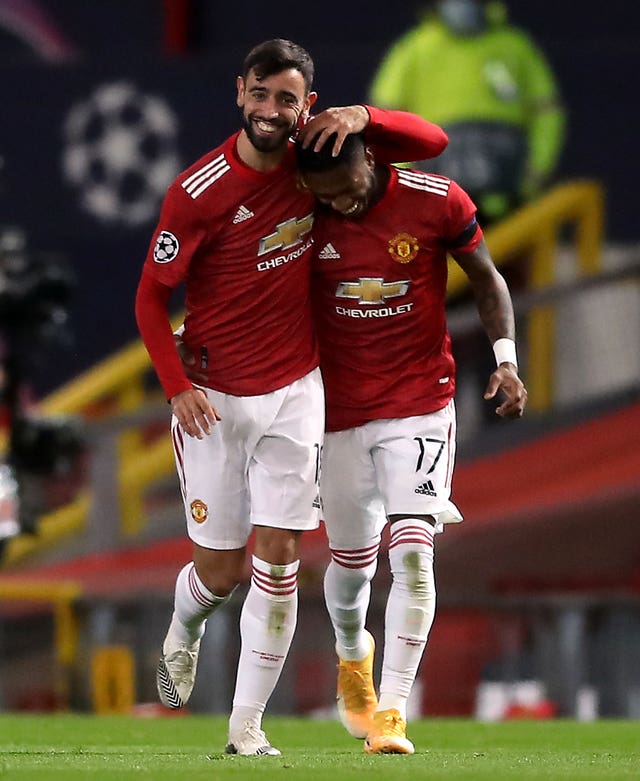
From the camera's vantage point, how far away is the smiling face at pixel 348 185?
19.3ft

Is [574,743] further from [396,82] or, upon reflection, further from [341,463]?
[396,82]

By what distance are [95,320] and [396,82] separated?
273 centimetres

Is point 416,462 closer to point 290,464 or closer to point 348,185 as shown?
point 290,464

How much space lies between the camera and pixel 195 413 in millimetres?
5797

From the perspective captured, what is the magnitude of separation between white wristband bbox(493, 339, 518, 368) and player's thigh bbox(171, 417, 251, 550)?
2.66 ft

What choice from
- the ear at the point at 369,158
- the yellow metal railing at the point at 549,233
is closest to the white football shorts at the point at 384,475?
the ear at the point at 369,158

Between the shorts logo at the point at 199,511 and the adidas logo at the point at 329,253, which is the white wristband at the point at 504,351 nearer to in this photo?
the adidas logo at the point at 329,253

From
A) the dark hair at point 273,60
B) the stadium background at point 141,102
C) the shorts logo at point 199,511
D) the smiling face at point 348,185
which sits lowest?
the shorts logo at point 199,511

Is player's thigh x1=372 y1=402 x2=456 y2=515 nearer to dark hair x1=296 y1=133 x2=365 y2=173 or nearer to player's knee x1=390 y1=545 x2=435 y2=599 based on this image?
player's knee x1=390 y1=545 x2=435 y2=599

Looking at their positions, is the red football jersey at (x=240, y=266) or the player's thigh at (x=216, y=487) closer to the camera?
the red football jersey at (x=240, y=266)

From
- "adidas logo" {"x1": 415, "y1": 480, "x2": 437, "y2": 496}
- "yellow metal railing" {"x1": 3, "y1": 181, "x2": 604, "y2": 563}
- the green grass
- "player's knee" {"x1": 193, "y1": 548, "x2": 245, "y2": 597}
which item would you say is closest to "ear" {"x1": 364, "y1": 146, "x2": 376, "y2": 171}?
"adidas logo" {"x1": 415, "y1": 480, "x2": 437, "y2": 496}

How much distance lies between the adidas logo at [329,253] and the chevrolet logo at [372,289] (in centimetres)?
9

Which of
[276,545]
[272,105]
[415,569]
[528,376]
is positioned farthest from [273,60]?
[528,376]

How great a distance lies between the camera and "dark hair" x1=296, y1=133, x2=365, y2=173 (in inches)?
229
